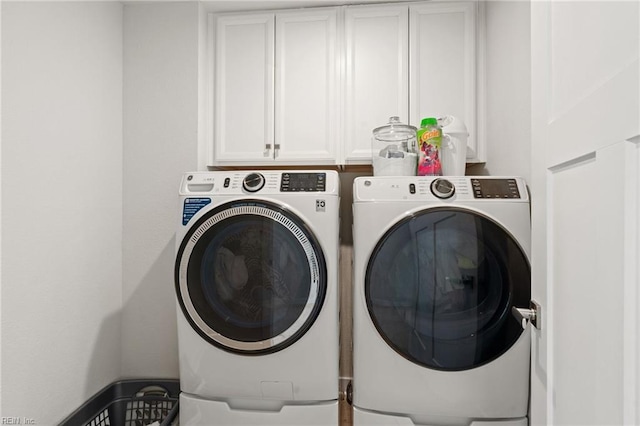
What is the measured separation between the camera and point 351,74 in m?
1.71

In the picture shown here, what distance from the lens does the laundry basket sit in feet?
5.31

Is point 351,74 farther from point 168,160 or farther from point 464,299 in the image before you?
point 464,299

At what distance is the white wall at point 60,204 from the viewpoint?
1174 millimetres

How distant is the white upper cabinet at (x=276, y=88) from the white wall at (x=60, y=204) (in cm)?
55

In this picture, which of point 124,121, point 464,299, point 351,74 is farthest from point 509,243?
point 124,121

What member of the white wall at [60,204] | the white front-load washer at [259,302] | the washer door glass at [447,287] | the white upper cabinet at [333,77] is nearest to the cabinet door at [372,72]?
the white upper cabinet at [333,77]

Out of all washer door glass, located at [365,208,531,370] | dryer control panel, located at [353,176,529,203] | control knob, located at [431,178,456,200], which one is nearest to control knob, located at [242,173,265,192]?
dryer control panel, located at [353,176,529,203]

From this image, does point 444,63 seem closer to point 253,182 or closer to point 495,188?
point 495,188

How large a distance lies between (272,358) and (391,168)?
92cm

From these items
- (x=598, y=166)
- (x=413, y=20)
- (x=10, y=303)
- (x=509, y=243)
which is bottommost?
(x=10, y=303)

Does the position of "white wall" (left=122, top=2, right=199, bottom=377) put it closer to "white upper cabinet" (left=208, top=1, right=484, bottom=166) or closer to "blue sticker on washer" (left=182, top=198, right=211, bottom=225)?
"white upper cabinet" (left=208, top=1, right=484, bottom=166)

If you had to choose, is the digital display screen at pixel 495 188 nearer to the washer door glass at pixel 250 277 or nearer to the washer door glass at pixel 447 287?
the washer door glass at pixel 447 287

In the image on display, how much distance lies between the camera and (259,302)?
1.28m

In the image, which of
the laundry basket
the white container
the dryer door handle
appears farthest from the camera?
the laundry basket
